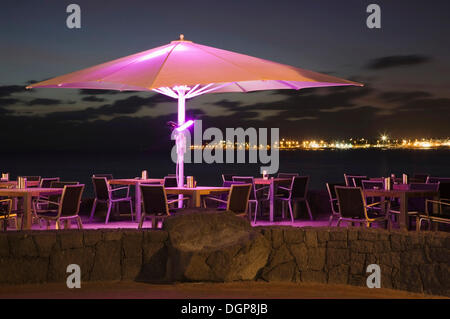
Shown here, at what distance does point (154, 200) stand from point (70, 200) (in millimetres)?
1120

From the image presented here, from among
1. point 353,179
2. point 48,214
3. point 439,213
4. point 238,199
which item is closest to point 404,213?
point 439,213

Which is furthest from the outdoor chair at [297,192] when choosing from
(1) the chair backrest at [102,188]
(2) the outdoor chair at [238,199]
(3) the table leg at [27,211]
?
(3) the table leg at [27,211]

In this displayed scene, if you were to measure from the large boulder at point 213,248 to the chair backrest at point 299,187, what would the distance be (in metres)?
4.60

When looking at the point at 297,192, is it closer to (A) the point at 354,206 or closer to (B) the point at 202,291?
(A) the point at 354,206

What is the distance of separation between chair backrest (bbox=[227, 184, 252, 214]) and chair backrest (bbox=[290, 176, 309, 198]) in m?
2.59

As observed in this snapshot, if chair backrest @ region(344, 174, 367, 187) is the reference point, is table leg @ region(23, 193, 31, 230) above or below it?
below

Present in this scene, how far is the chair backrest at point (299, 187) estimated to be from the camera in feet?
31.0

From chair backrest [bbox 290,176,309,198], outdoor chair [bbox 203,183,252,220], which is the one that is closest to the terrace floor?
chair backrest [bbox 290,176,309,198]

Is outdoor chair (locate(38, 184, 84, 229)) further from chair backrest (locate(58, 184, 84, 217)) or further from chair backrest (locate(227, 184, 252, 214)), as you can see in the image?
chair backrest (locate(227, 184, 252, 214))

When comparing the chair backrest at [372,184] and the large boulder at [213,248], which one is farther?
the chair backrest at [372,184]

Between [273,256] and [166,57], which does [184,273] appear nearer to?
[273,256]

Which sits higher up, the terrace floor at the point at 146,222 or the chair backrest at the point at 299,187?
the chair backrest at the point at 299,187

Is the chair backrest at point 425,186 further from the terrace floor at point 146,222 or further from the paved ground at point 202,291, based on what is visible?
the paved ground at point 202,291

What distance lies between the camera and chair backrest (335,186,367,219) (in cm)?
677
